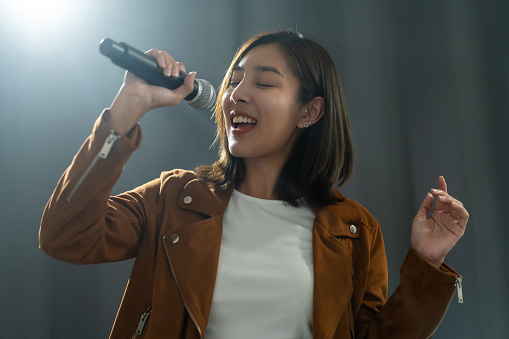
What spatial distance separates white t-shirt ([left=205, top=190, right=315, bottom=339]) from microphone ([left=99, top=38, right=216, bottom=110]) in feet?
1.16

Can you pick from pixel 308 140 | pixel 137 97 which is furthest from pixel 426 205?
pixel 137 97

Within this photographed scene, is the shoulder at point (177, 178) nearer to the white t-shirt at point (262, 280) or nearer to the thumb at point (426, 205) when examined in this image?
the white t-shirt at point (262, 280)

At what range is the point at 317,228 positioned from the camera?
1186mm

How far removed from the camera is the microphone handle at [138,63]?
751 mm

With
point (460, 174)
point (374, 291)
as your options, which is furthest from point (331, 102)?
point (460, 174)

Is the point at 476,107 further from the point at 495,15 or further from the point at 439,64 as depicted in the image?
the point at 495,15

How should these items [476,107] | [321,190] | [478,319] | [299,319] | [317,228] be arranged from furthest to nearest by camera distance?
[476,107] → [478,319] → [321,190] → [317,228] → [299,319]

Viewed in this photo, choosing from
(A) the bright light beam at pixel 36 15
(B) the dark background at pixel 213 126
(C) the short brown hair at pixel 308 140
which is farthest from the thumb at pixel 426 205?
(A) the bright light beam at pixel 36 15

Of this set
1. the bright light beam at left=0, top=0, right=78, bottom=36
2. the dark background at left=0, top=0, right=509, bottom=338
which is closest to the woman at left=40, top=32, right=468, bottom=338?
the dark background at left=0, top=0, right=509, bottom=338

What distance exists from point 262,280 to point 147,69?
0.58 m

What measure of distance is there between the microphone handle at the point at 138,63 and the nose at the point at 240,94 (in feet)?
0.72

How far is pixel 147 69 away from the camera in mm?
841

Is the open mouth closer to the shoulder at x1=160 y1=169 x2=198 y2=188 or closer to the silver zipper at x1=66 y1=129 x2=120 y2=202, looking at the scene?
the shoulder at x1=160 y1=169 x2=198 y2=188

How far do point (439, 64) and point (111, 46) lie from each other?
64.2 inches
